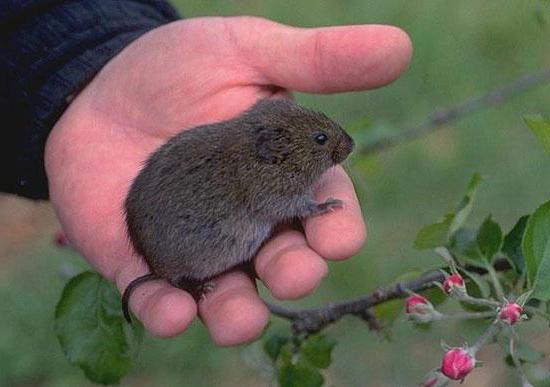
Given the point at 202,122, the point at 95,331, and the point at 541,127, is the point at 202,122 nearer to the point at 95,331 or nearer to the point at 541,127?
the point at 95,331

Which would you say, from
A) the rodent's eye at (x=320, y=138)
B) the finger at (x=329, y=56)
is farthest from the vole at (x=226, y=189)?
the finger at (x=329, y=56)

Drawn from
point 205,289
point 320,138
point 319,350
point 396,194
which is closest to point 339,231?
point 319,350

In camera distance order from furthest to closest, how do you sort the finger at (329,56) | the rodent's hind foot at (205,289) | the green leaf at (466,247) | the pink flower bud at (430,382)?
1. the finger at (329,56)
2. the rodent's hind foot at (205,289)
3. the green leaf at (466,247)
4. the pink flower bud at (430,382)

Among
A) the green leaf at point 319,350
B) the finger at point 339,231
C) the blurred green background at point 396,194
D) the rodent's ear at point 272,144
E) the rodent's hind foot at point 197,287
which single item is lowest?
the blurred green background at point 396,194

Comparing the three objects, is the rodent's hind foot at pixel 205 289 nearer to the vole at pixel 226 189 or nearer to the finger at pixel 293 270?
the vole at pixel 226 189

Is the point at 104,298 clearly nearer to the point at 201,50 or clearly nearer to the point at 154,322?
the point at 154,322

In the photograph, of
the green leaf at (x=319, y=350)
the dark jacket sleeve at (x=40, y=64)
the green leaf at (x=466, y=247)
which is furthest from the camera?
the dark jacket sleeve at (x=40, y=64)
